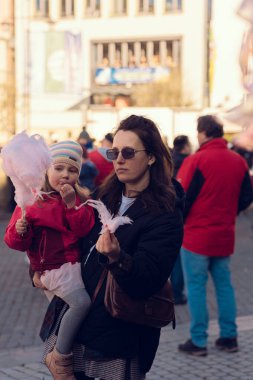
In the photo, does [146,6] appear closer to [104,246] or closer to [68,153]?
[68,153]

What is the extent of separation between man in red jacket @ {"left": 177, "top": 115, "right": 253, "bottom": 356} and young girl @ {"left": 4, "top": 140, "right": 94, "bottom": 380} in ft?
8.55

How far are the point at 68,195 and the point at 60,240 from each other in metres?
0.23

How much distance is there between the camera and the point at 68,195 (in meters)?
3.64

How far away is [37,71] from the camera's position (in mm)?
34219

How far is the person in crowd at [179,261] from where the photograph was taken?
847cm

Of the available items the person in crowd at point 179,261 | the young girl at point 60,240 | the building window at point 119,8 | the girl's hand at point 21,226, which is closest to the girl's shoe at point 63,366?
the young girl at point 60,240

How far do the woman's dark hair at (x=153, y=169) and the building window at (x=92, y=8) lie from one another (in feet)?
194

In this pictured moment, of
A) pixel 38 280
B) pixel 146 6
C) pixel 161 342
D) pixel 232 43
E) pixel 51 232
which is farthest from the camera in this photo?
pixel 146 6

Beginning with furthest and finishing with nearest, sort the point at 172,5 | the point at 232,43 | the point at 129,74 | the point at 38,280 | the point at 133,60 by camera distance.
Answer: the point at 133,60 < the point at 129,74 < the point at 172,5 < the point at 38,280 < the point at 232,43

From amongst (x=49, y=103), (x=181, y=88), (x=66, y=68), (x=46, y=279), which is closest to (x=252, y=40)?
(x=46, y=279)

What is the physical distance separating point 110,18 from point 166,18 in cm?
426

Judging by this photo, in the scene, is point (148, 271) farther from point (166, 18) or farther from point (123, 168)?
point (166, 18)

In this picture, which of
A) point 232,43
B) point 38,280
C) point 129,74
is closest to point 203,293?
point 38,280

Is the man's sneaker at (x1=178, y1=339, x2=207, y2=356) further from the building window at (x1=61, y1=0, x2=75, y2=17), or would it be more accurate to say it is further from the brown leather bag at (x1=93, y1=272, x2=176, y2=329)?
the building window at (x1=61, y1=0, x2=75, y2=17)
